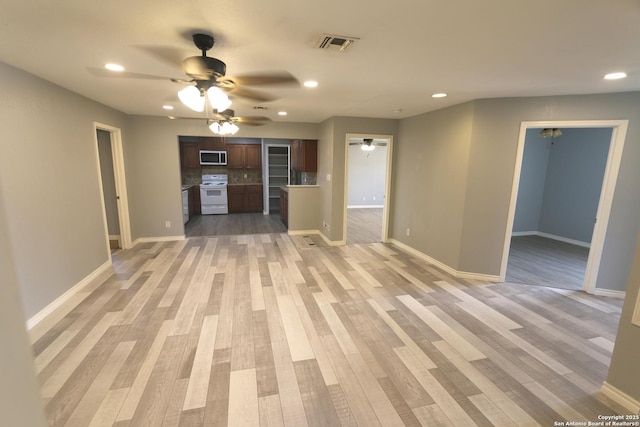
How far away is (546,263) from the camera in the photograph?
4.72 m

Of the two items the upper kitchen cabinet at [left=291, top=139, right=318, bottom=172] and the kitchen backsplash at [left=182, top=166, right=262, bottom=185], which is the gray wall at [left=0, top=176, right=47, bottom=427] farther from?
the kitchen backsplash at [left=182, top=166, right=262, bottom=185]

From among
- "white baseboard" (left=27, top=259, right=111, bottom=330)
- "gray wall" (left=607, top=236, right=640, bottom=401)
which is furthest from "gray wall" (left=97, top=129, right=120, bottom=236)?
"gray wall" (left=607, top=236, right=640, bottom=401)

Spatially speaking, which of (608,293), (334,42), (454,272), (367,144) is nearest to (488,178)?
(454,272)

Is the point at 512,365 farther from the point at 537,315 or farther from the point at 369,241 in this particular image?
the point at 369,241

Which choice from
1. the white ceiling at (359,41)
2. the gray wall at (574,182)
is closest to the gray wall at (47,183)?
the white ceiling at (359,41)

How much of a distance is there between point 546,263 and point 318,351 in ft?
14.6

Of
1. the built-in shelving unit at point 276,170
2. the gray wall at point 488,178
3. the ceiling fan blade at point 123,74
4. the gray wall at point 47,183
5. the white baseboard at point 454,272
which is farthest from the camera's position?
the built-in shelving unit at point 276,170

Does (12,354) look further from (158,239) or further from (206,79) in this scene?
(158,239)

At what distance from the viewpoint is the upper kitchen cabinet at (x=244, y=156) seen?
8242 millimetres

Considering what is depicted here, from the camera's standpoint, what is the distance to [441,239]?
14.3ft

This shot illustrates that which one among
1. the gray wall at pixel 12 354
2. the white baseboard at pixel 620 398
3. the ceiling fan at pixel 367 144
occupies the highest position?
the ceiling fan at pixel 367 144

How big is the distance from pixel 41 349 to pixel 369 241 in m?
A: 4.87

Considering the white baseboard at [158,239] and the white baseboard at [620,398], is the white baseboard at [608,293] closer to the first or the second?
the white baseboard at [620,398]

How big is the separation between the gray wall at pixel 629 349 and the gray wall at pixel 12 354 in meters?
2.98
